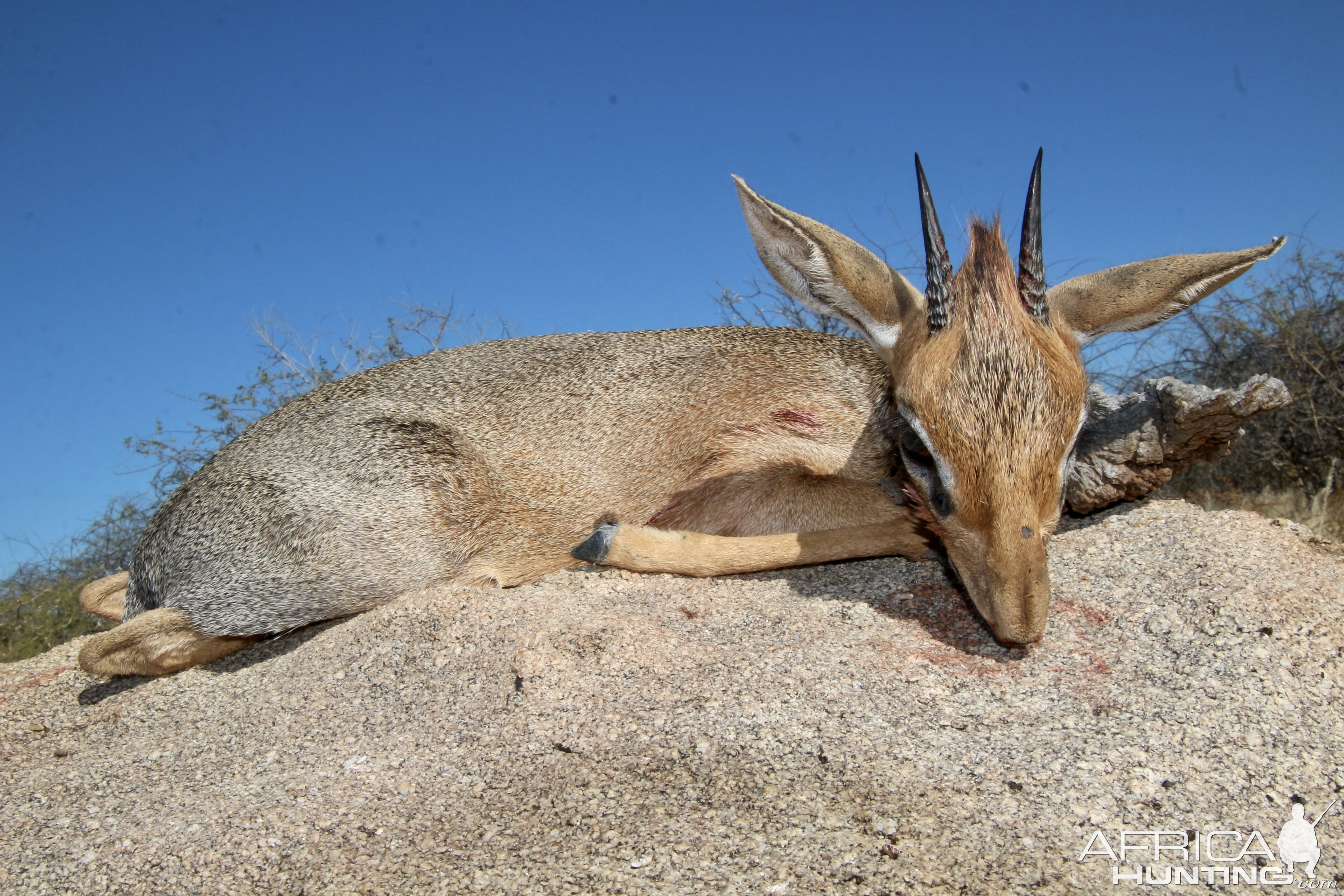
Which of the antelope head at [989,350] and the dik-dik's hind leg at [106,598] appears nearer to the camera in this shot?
the antelope head at [989,350]

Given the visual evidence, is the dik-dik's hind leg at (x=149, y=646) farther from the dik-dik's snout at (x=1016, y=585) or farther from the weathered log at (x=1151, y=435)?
the weathered log at (x=1151, y=435)

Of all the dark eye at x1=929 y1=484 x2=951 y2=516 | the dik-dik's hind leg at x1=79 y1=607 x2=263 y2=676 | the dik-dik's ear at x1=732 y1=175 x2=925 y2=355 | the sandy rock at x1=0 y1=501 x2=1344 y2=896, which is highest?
the dik-dik's ear at x1=732 y1=175 x2=925 y2=355

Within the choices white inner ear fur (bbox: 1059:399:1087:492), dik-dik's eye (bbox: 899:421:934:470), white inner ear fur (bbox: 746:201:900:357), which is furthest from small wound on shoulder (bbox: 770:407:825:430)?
white inner ear fur (bbox: 1059:399:1087:492)

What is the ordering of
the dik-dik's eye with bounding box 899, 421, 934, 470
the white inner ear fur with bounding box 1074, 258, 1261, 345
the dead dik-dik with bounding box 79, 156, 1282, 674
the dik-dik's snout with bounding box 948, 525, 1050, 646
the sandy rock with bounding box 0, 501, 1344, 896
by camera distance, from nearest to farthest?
the sandy rock with bounding box 0, 501, 1344, 896, the dik-dik's snout with bounding box 948, 525, 1050, 646, the dik-dik's eye with bounding box 899, 421, 934, 470, the white inner ear fur with bounding box 1074, 258, 1261, 345, the dead dik-dik with bounding box 79, 156, 1282, 674

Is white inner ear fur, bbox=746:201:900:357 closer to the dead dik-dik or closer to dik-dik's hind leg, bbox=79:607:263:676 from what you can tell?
the dead dik-dik

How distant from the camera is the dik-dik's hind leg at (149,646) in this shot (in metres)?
5.58

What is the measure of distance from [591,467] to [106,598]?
4.76 metres

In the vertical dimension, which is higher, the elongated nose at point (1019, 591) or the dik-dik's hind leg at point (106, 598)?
the dik-dik's hind leg at point (106, 598)

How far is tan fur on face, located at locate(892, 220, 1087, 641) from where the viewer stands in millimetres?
4020

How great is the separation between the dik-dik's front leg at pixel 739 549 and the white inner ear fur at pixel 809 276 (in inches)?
53.2

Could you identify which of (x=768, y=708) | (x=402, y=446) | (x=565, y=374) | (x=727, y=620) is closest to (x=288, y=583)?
(x=402, y=446)

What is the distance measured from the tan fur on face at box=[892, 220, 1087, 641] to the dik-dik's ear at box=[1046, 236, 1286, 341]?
579 millimetres

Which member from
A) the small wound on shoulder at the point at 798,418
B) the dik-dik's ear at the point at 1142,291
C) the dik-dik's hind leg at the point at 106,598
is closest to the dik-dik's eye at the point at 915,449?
the small wound on shoulder at the point at 798,418

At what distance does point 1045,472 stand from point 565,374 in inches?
Answer: 138
